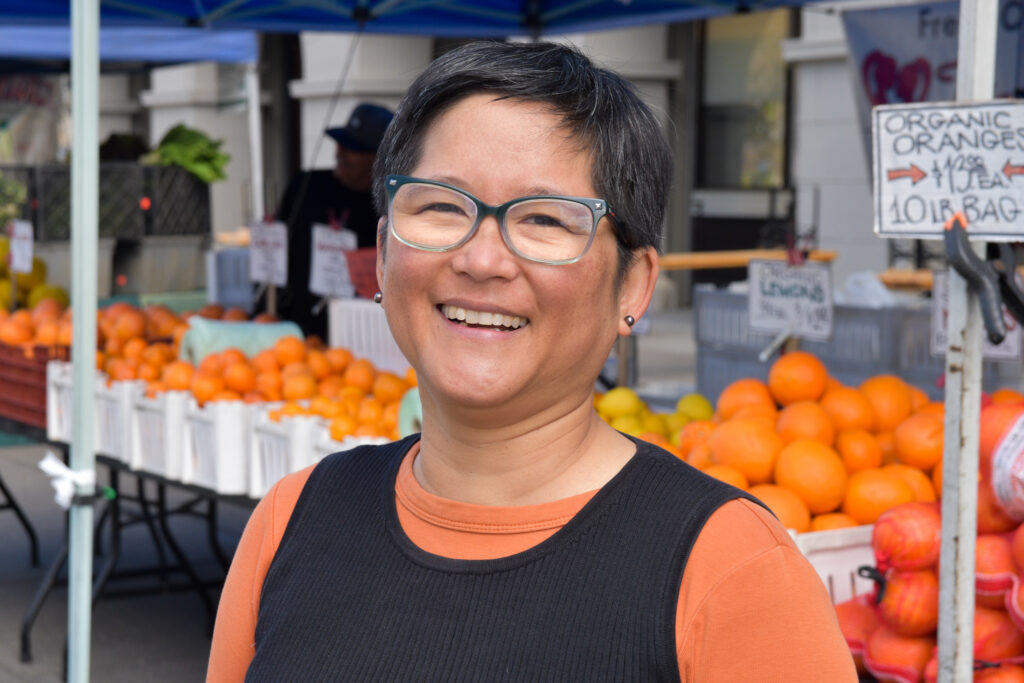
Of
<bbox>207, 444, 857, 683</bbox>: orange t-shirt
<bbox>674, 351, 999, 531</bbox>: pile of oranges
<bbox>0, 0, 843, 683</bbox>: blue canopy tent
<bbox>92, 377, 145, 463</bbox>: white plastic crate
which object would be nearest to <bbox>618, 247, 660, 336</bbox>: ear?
<bbox>207, 444, 857, 683</bbox>: orange t-shirt

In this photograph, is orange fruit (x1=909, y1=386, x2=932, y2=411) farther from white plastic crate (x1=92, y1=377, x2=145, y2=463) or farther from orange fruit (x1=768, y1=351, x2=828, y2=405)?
white plastic crate (x1=92, y1=377, x2=145, y2=463)

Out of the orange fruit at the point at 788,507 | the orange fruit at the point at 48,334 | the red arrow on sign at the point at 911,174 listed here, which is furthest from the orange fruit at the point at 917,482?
the orange fruit at the point at 48,334

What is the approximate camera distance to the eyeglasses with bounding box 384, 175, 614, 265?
50.1 inches

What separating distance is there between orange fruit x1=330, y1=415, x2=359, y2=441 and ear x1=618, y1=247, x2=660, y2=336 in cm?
243

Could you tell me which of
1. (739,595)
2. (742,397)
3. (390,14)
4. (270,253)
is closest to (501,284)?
(739,595)

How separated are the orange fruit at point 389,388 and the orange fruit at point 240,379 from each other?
454 millimetres

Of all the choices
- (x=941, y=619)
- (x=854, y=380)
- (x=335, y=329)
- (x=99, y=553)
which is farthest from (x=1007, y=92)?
(x=99, y=553)

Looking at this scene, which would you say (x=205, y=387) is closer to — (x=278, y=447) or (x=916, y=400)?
(x=278, y=447)

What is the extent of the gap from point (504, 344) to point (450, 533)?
0.23 meters

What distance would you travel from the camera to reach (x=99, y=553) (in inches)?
248

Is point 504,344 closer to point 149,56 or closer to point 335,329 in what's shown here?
point 335,329

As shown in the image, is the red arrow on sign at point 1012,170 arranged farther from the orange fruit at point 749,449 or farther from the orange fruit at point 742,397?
the orange fruit at point 742,397

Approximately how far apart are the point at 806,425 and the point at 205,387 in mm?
2158

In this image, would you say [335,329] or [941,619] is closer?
[941,619]
